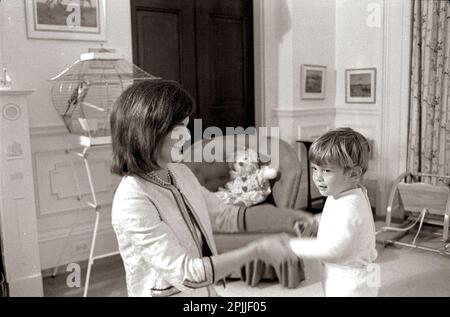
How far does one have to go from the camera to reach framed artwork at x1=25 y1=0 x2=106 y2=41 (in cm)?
128

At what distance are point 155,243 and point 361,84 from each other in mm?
692

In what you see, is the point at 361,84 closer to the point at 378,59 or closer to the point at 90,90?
the point at 378,59

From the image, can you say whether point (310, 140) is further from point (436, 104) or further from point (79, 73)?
point (79, 73)

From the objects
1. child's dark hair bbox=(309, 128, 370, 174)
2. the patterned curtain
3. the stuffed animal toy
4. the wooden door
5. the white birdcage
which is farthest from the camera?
the white birdcage

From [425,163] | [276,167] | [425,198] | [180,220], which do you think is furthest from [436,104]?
[180,220]

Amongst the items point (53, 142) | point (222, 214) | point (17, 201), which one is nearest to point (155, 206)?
point (222, 214)

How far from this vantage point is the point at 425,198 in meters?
1.12

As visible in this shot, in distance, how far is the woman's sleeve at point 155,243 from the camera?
0.60 m

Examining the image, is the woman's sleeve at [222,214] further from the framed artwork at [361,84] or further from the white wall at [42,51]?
the white wall at [42,51]

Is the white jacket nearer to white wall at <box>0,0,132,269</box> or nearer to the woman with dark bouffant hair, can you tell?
the woman with dark bouffant hair

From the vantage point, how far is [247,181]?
1327mm

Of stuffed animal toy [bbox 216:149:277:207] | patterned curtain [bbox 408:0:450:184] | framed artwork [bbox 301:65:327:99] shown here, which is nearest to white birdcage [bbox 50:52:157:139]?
stuffed animal toy [bbox 216:149:277:207]

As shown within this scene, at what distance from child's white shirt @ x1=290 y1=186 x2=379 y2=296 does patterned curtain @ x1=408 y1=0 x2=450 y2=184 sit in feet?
1.47
